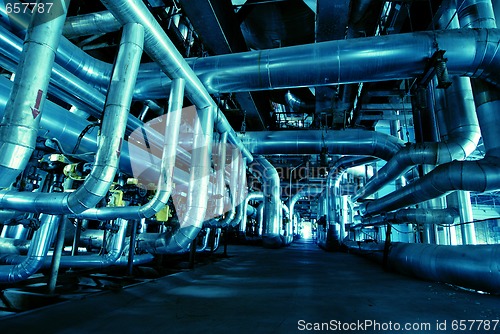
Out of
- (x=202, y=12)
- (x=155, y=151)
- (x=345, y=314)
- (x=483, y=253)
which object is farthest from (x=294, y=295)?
(x=155, y=151)

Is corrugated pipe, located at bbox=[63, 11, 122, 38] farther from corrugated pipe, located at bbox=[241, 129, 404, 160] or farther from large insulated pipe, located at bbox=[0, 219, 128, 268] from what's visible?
corrugated pipe, located at bbox=[241, 129, 404, 160]

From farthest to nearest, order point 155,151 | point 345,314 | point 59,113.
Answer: point 155,151, point 59,113, point 345,314

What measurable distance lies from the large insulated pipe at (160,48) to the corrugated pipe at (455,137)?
10.3ft

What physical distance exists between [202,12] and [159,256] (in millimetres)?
3322

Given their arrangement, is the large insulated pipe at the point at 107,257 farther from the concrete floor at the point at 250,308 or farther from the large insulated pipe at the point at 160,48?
the large insulated pipe at the point at 160,48

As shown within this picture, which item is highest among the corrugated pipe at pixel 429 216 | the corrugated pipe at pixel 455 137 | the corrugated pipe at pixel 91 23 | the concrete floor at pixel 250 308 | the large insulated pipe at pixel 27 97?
the corrugated pipe at pixel 91 23

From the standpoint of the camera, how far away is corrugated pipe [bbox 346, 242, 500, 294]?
2.37 meters

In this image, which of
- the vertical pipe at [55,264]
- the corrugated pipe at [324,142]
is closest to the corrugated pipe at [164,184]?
the vertical pipe at [55,264]

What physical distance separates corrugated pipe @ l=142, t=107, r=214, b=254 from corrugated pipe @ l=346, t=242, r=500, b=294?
9.11ft

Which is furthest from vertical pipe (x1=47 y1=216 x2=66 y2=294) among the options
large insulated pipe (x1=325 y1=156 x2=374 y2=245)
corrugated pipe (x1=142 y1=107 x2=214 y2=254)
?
large insulated pipe (x1=325 y1=156 x2=374 y2=245)

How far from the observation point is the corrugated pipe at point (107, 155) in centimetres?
157

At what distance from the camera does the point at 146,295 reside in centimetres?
235

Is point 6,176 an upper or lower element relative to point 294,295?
upper

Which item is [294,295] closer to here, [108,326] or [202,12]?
[108,326]
